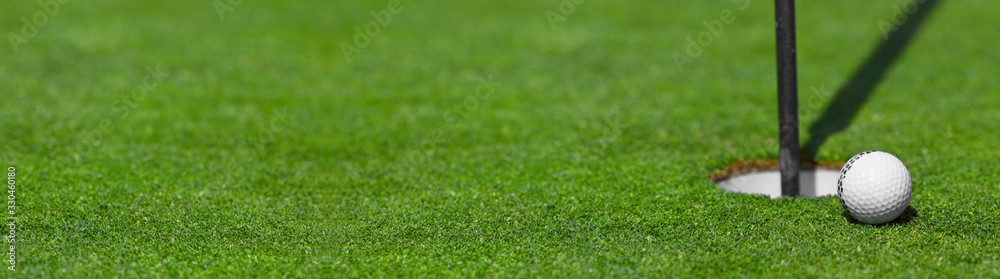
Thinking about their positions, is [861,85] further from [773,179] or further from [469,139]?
[469,139]

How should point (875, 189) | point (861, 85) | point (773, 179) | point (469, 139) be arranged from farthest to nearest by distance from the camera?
point (861, 85) → point (469, 139) → point (773, 179) → point (875, 189)

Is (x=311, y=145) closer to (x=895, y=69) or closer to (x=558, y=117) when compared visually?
(x=558, y=117)

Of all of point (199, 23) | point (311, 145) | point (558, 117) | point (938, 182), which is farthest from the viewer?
point (199, 23)

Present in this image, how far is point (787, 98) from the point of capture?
357 inches

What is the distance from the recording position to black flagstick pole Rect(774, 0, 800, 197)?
8797mm

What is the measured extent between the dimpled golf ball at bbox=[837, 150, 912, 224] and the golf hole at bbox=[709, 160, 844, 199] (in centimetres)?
197

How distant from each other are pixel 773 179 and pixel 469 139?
12.2ft

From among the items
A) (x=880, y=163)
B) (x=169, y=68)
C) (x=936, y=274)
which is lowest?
(x=936, y=274)

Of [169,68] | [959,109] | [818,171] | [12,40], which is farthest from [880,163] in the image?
[12,40]

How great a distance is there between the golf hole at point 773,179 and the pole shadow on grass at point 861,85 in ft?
0.77

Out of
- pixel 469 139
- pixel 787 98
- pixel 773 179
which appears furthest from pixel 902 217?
pixel 469 139

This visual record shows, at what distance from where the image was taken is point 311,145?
11.6 metres

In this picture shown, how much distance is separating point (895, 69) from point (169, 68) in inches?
445

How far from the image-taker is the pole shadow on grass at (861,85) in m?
11.4
